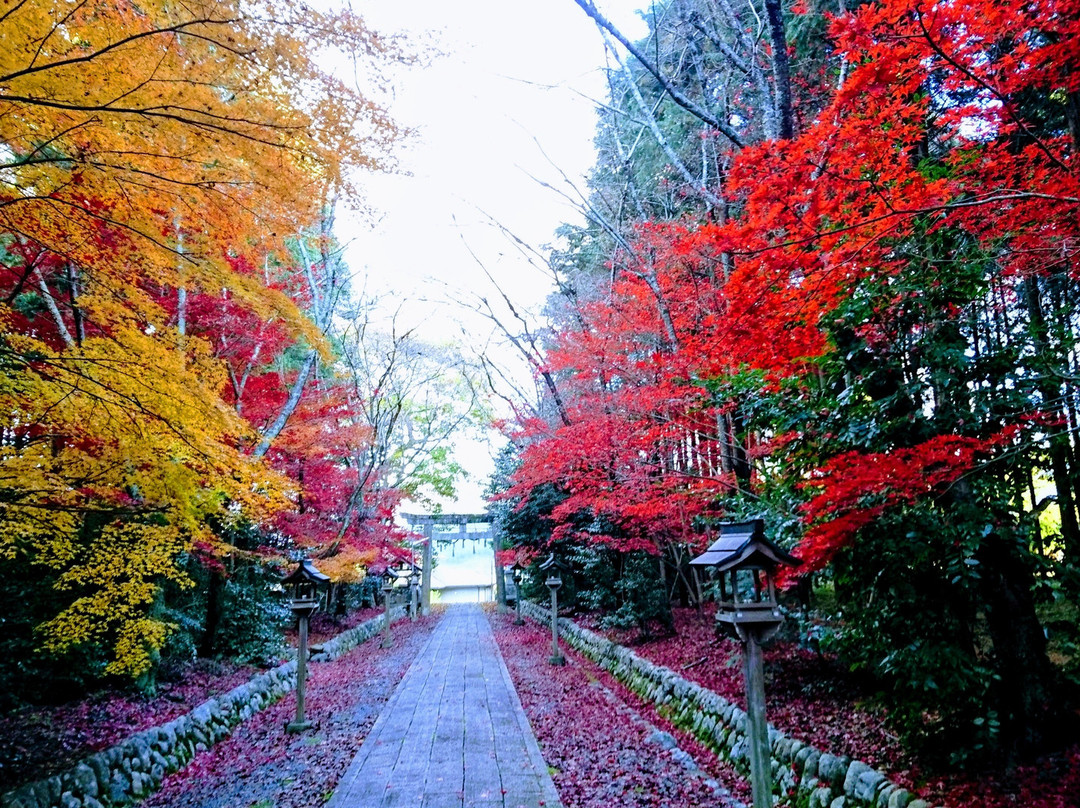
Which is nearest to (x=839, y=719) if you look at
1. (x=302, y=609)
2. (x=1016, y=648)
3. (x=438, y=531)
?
(x=1016, y=648)

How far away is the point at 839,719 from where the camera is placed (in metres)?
5.31

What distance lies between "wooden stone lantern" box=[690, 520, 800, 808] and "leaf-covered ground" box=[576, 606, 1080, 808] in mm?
976

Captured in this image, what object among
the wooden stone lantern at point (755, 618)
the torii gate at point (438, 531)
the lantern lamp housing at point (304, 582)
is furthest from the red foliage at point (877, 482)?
the torii gate at point (438, 531)

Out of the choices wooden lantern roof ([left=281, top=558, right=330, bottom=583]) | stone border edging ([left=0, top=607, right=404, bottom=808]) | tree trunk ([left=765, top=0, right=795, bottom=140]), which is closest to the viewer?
stone border edging ([left=0, top=607, right=404, bottom=808])

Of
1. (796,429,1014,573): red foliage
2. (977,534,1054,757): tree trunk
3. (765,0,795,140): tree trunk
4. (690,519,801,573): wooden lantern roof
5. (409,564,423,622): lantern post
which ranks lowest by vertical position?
(409,564,423,622): lantern post

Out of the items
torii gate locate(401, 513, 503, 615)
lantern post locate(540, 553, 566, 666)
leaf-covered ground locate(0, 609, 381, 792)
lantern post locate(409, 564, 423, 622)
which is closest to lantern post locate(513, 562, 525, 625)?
lantern post locate(409, 564, 423, 622)

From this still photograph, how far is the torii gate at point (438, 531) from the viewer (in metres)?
27.1

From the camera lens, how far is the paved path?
4.68 m

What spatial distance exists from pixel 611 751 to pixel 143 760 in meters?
4.39

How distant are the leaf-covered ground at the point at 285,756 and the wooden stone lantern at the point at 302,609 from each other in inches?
7.9

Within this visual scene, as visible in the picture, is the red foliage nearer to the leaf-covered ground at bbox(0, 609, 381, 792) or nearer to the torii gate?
the leaf-covered ground at bbox(0, 609, 381, 792)

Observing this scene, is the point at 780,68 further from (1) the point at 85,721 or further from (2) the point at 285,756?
(1) the point at 85,721

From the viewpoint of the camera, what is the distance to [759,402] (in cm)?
559

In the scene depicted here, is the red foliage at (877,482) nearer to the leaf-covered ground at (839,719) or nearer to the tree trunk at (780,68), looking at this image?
the leaf-covered ground at (839,719)
